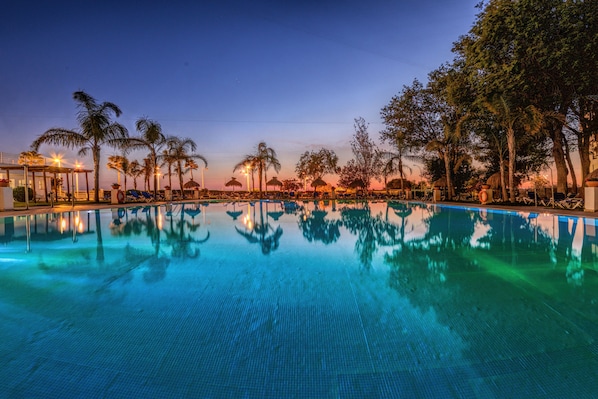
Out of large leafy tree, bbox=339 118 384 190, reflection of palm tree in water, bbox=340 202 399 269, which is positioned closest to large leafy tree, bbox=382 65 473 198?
large leafy tree, bbox=339 118 384 190

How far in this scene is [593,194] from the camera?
11.1 metres

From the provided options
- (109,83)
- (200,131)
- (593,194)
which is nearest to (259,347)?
(593,194)

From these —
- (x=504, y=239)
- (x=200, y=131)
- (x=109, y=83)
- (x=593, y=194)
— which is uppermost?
(x=109, y=83)

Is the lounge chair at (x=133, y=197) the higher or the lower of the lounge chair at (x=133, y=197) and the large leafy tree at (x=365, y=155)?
the lower

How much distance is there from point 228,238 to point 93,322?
5075mm

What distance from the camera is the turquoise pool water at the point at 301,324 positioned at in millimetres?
2012

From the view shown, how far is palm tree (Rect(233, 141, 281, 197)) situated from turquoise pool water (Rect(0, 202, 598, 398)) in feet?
81.9

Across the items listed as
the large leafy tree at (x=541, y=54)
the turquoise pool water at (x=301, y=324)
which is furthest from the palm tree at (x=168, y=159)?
the large leafy tree at (x=541, y=54)

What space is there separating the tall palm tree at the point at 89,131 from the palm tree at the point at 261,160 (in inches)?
494

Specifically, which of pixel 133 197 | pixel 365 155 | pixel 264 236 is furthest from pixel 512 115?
pixel 133 197

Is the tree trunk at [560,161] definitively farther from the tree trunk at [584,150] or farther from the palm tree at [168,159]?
the palm tree at [168,159]

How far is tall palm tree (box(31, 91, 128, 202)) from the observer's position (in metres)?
18.5

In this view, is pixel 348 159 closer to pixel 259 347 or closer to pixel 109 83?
pixel 109 83

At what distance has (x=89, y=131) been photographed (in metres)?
18.9
